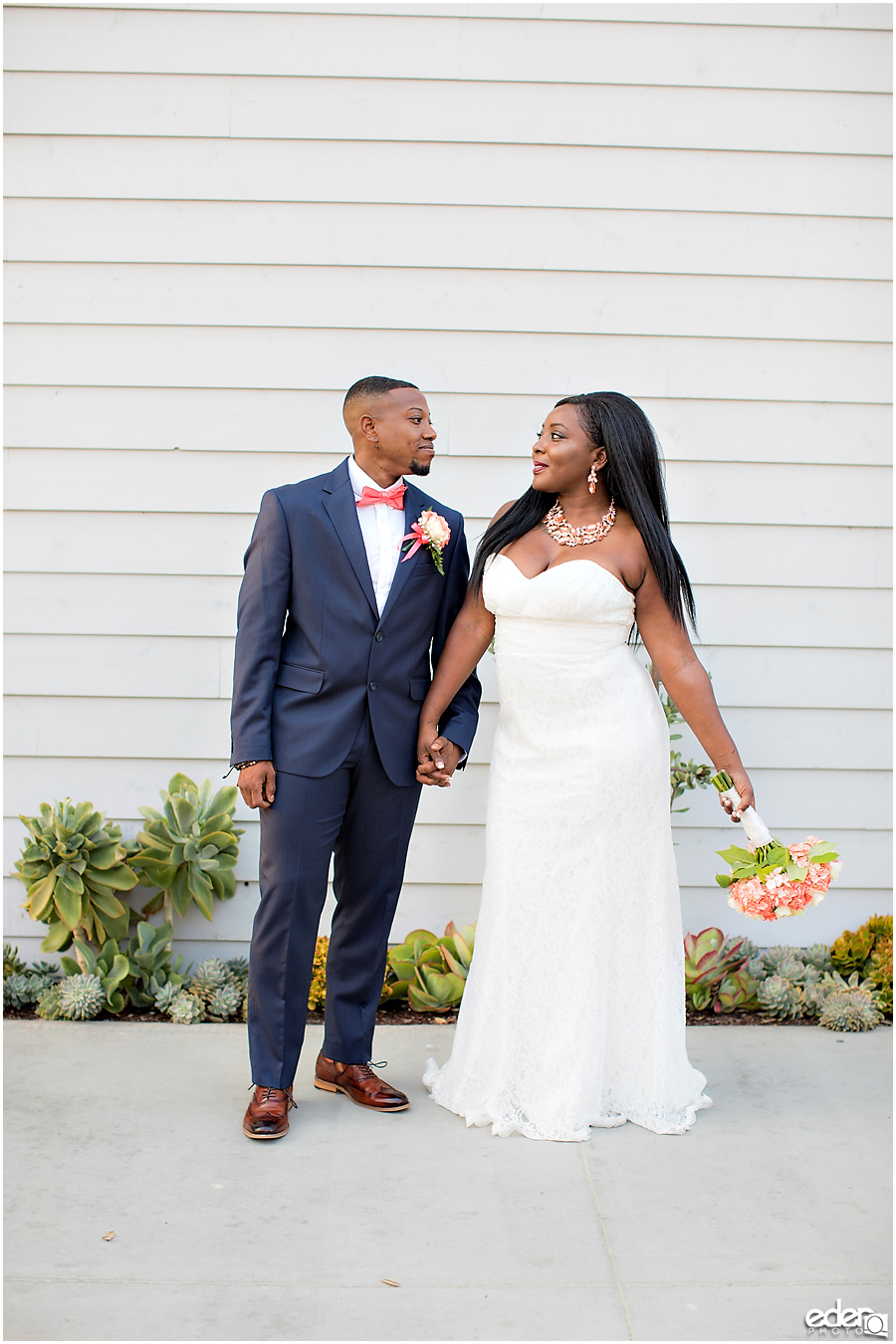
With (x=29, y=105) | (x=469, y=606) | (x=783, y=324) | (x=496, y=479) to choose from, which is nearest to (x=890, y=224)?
(x=783, y=324)

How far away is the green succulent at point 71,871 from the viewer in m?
3.56

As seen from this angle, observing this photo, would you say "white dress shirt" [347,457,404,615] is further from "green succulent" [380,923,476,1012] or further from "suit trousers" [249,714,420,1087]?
"green succulent" [380,923,476,1012]

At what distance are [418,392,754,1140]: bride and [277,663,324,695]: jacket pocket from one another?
33 centimetres

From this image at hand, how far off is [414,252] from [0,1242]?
3.05 m

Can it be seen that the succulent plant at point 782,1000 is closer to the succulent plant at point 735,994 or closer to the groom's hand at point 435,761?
the succulent plant at point 735,994

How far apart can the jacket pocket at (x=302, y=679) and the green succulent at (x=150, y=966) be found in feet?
4.37

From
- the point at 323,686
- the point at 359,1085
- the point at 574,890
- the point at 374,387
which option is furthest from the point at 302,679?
the point at 359,1085

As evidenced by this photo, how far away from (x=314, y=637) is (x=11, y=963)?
183 cm

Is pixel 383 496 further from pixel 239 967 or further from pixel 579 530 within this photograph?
pixel 239 967

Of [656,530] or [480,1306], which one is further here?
[656,530]

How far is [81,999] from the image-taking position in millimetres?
3553

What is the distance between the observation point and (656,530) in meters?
2.86

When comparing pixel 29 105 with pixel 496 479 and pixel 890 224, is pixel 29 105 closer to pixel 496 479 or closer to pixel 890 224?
pixel 496 479

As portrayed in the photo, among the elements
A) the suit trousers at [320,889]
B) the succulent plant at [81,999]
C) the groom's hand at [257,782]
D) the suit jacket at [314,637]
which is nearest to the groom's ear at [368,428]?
the suit jacket at [314,637]
